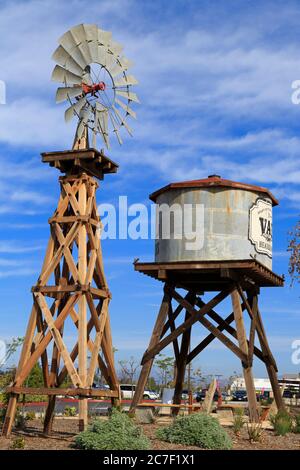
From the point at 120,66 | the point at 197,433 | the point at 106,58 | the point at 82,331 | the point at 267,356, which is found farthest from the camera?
the point at 267,356

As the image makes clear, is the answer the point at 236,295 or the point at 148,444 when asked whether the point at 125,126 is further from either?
the point at 148,444

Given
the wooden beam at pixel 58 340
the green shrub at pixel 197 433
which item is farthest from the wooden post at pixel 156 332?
the green shrub at pixel 197 433

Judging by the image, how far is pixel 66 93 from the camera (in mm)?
23781

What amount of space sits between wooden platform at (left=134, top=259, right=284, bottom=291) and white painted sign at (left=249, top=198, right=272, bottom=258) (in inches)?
36.6

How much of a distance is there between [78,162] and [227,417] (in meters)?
11.8

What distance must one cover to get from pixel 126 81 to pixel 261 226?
781cm

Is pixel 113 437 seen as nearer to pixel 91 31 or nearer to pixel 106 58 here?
pixel 106 58

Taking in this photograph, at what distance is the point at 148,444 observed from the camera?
17953 mm

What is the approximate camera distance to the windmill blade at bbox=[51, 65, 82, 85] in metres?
23.7

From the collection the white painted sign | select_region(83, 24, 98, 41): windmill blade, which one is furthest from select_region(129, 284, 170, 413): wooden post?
select_region(83, 24, 98, 41): windmill blade

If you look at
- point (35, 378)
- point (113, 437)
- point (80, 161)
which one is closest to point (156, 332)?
point (80, 161)
